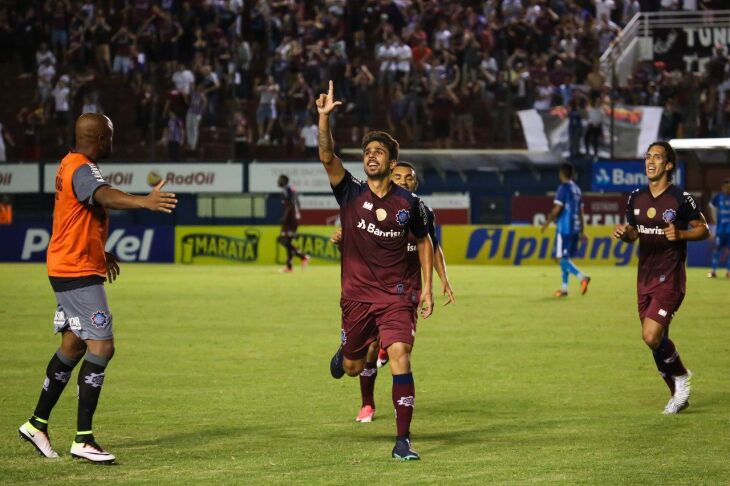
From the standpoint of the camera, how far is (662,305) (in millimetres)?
11375

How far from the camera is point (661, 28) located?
41156 mm

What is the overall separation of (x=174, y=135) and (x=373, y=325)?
30342mm

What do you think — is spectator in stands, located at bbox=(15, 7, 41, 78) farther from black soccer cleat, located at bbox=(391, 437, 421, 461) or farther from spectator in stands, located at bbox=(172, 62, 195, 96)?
black soccer cleat, located at bbox=(391, 437, 421, 461)

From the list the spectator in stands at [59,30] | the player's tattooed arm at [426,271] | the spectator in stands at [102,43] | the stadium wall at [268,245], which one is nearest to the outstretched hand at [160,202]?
the player's tattooed arm at [426,271]

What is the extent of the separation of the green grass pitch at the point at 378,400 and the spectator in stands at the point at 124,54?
20.1 meters

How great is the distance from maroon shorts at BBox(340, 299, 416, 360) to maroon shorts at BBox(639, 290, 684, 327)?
2.77m

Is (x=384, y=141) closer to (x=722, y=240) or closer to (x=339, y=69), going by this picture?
(x=722, y=240)

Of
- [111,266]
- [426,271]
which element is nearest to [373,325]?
[426,271]

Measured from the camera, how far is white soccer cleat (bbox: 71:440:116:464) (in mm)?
8586

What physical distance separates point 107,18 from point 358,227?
37.0m

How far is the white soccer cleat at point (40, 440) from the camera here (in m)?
8.83

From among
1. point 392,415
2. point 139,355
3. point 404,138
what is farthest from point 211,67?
point 392,415

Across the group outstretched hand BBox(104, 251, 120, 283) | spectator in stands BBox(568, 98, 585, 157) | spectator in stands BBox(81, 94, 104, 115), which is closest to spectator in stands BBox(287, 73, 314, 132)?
spectator in stands BBox(81, 94, 104, 115)

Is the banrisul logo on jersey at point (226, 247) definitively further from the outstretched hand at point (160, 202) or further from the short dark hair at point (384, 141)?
the outstretched hand at point (160, 202)
